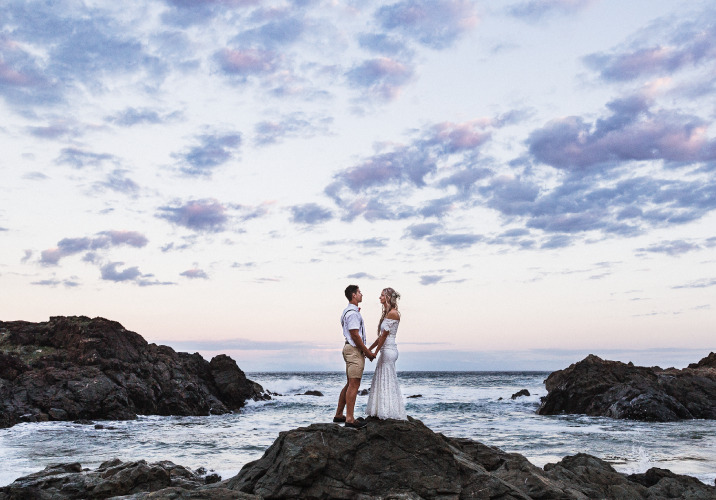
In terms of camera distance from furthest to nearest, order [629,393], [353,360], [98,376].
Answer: [629,393]
[98,376]
[353,360]

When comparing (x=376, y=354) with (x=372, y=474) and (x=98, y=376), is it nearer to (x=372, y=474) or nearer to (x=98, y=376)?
(x=372, y=474)

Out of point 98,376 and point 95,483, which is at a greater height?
point 98,376

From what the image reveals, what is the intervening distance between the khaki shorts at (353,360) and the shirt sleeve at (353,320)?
434mm

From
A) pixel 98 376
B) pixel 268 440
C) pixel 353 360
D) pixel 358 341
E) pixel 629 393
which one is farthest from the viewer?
pixel 629 393

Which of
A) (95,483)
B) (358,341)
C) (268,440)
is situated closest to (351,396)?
(358,341)

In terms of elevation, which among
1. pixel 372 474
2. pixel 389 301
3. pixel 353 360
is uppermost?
pixel 389 301

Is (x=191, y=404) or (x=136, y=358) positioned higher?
(x=136, y=358)

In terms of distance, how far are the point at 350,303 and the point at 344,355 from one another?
99cm

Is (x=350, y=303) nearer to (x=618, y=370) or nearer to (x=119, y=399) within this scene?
(x=119, y=399)

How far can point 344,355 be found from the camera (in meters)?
11.0

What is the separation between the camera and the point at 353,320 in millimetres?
10781

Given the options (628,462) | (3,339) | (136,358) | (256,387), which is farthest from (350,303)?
(256,387)

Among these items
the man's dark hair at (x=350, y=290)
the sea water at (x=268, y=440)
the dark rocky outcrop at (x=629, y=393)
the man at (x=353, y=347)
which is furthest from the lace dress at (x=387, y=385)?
the dark rocky outcrop at (x=629, y=393)

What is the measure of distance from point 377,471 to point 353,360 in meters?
2.06
